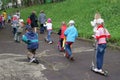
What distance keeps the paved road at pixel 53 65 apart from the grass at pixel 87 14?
2647 mm

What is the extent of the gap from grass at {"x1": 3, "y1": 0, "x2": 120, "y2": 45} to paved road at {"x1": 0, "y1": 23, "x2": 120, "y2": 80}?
2647 mm

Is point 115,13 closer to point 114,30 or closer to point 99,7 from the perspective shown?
point 99,7

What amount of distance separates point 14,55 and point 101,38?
524cm

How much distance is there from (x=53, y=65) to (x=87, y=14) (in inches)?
653

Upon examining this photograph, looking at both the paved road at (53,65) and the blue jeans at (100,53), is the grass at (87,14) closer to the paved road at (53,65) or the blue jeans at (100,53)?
the paved road at (53,65)

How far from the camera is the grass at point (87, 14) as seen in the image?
76.2 feet

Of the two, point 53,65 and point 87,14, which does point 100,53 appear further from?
point 87,14

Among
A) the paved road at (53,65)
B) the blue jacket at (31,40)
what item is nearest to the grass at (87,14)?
the paved road at (53,65)

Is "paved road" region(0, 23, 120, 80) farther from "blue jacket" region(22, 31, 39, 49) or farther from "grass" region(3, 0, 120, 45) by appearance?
"grass" region(3, 0, 120, 45)

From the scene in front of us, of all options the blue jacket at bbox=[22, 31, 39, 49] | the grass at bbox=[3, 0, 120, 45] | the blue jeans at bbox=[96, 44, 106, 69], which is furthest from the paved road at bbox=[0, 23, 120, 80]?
the grass at bbox=[3, 0, 120, 45]

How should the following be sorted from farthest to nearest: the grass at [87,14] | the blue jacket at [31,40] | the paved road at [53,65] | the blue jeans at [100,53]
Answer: the grass at [87,14] → the blue jacket at [31,40] → the blue jeans at [100,53] → the paved road at [53,65]

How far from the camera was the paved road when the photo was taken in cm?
1284

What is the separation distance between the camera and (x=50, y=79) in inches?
491

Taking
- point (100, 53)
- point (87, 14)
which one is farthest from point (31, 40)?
point (87, 14)
